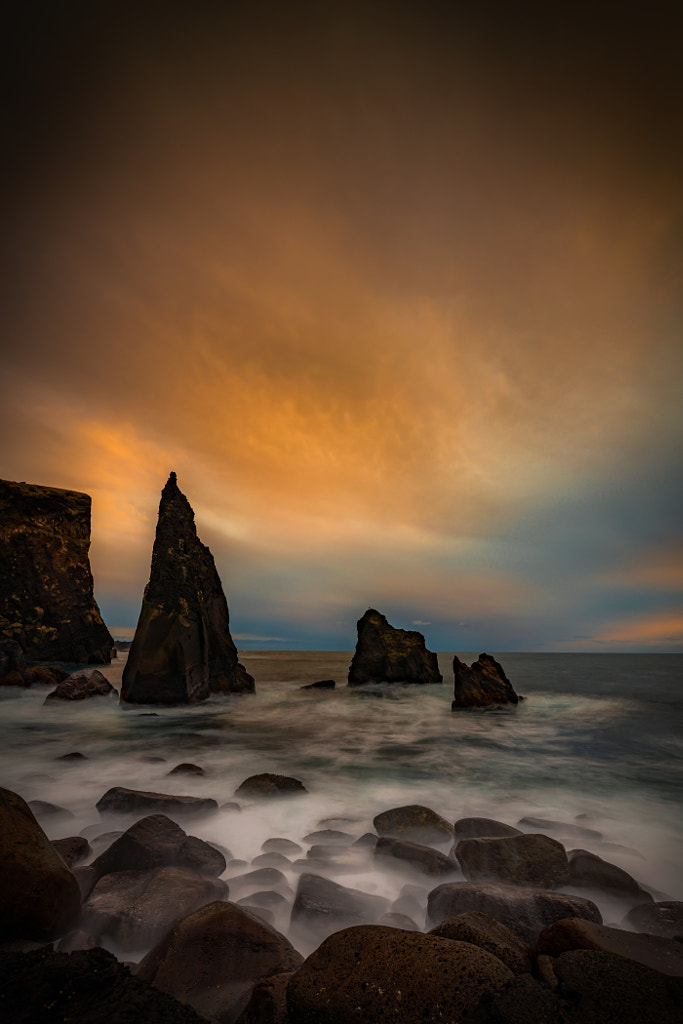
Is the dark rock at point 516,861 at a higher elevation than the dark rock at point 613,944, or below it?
below

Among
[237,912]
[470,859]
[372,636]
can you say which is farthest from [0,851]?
[372,636]

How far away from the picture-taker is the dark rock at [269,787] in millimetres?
7148

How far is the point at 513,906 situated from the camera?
3.70 meters

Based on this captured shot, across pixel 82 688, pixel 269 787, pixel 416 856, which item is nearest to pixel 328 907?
pixel 416 856

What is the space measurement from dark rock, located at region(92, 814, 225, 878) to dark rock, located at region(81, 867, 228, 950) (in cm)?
17

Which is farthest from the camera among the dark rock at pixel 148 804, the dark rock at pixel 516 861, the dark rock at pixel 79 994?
the dark rock at pixel 148 804

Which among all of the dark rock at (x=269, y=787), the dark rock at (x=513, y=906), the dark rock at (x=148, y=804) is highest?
the dark rock at (x=513, y=906)

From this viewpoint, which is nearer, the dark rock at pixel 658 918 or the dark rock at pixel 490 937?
the dark rock at pixel 490 937

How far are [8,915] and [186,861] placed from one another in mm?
1895

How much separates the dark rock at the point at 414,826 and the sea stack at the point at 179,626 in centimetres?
1265

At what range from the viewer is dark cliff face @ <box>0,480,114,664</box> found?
36156 mm

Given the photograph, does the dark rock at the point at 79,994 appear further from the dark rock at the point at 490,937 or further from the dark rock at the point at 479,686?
the dark rock at the point at 479,686

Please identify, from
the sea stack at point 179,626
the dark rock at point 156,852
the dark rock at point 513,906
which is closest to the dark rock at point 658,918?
the dark rock at point 513,906

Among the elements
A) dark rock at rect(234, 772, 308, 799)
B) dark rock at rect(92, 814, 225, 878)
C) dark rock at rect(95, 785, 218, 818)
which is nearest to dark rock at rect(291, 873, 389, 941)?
dark rock at rect(92, 814, 225, 878)
